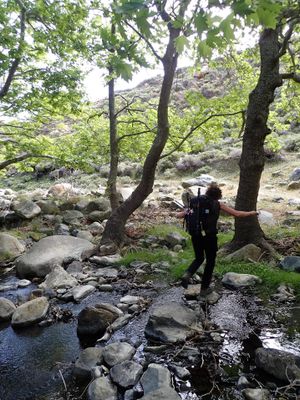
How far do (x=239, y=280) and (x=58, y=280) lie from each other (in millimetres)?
4150

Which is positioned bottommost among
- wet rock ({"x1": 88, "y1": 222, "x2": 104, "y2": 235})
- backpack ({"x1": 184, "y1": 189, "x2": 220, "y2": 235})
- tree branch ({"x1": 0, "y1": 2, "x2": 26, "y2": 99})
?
wet rock ({"x1": 88, "y1": 222, "x2": 104, "y2": 235})

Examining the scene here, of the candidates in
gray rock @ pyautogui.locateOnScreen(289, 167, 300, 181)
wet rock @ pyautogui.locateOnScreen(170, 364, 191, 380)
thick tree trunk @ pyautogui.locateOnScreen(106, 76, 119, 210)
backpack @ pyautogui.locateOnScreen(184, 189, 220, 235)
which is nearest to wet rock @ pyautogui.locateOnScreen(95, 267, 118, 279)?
backpack @ pyautogui.locateOnScreen(184, 189, 220, 235)

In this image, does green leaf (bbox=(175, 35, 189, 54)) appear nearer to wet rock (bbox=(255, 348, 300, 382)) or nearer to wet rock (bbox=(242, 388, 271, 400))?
wet rock (bbox=(242, 388, 271, 400))

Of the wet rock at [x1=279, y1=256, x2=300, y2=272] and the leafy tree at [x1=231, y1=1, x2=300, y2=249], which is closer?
the wet rock at [x1=279, y1=256, x2=300, y2=272]

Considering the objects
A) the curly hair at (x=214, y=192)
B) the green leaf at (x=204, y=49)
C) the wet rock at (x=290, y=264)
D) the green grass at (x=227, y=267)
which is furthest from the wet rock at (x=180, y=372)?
the wet rock at (x=290, y=264)

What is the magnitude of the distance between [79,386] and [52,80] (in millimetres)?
8483

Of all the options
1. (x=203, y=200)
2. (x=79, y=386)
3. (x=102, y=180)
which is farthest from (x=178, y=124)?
(x=102, y=180)

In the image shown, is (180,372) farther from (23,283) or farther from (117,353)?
(23,283)

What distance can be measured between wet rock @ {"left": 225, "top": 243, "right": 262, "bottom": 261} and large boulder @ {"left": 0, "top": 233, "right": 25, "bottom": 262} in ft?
21.3

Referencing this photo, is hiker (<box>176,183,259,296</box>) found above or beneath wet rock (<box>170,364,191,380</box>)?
above

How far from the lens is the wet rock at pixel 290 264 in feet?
23.6

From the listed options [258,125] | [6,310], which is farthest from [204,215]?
[6,310]

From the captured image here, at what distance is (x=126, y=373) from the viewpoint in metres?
4.01

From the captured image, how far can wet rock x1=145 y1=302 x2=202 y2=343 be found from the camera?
481cm
